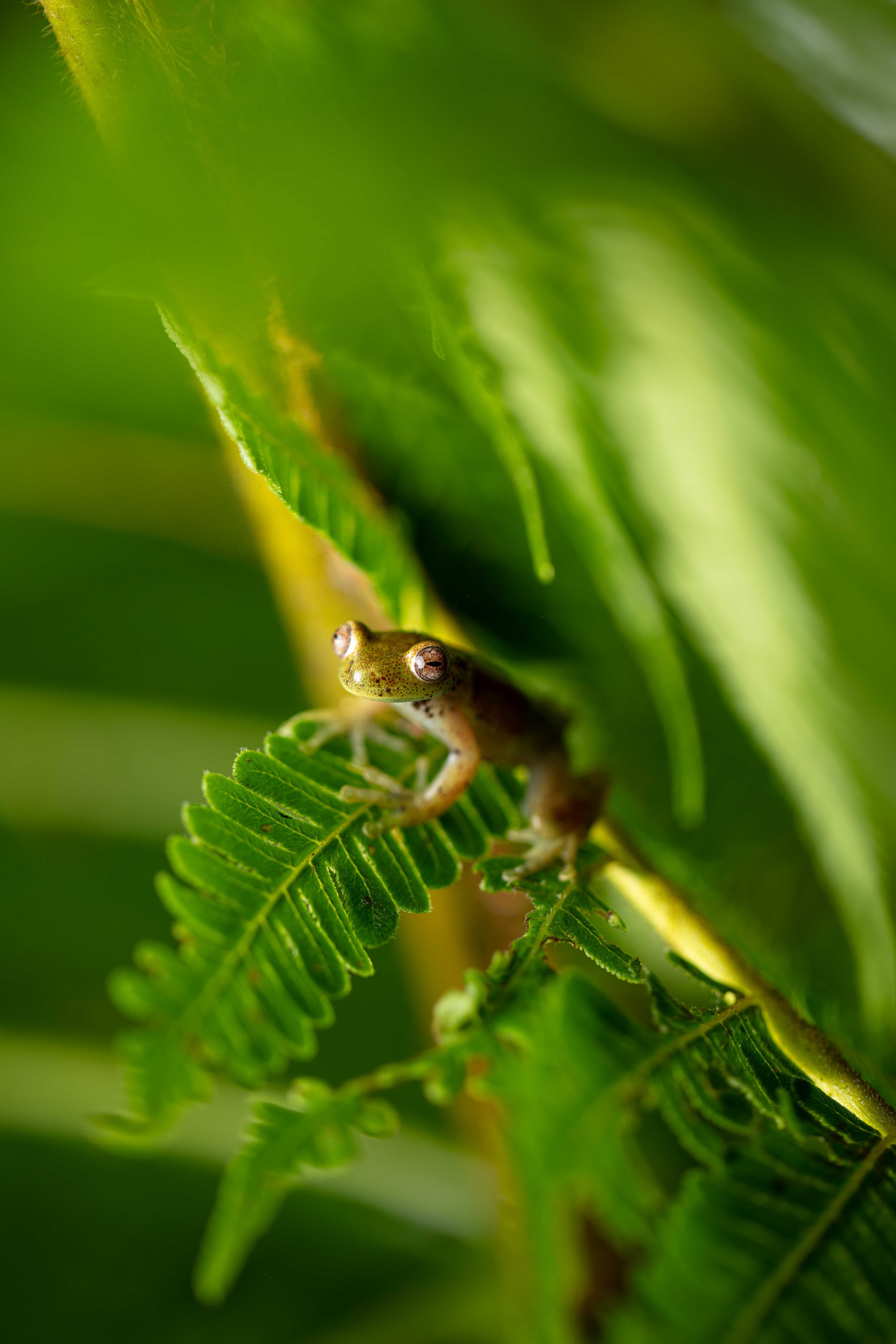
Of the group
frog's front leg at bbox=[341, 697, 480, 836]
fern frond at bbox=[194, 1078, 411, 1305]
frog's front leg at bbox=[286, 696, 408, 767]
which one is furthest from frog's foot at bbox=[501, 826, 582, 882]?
fern frond at bbox=[194, 1078, 411, 1305]

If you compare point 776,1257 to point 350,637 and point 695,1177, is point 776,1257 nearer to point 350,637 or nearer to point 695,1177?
point 695,1177

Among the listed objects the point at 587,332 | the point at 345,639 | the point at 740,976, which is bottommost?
the point at 345,639

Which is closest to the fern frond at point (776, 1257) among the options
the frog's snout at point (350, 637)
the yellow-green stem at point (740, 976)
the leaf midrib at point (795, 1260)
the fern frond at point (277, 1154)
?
the leaf midrib at point (795, 1260)

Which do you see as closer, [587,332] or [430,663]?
[430,663]

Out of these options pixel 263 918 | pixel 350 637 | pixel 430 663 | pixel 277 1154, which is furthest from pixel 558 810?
pixel 277 1154

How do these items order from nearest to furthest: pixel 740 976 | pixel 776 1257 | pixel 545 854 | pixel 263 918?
pixel 776 1257, pixel 263 918, pixel 740 976, pixel 545 854

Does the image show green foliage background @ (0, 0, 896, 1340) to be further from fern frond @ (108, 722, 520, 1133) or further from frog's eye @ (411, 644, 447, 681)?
fern frond @ (108, 722, 520, 1133)

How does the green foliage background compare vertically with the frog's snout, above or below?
above
